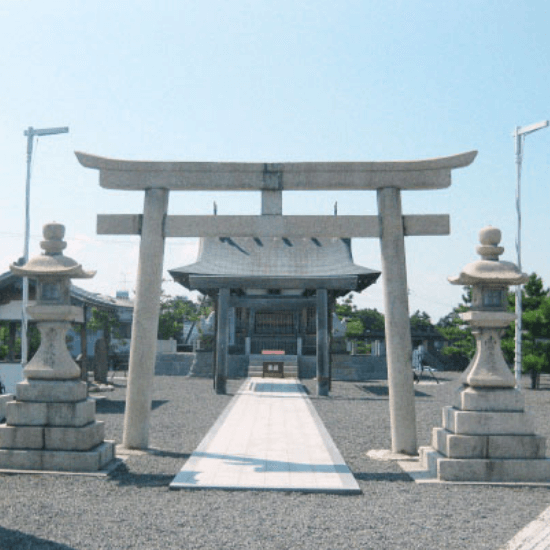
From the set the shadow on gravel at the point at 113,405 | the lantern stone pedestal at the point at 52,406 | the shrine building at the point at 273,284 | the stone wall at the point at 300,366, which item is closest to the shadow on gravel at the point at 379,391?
the shrine building at the point at 273,284

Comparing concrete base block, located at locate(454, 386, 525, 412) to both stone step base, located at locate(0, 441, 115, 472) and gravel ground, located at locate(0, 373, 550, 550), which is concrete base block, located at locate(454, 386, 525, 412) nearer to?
gravel ground, located at locate(0, 373, 550, 550)

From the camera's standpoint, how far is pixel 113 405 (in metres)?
17.2

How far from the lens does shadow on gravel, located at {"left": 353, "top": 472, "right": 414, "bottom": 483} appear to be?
26.2 feet

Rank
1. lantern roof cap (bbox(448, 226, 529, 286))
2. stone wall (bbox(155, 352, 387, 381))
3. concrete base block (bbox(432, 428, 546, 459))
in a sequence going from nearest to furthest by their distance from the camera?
concrete base block (bbox(432, 428, 546, 459)), lantern roof cap (bbox(448, 226, 529, 286)), stone wall (bbox(155, 352, 387, 381))

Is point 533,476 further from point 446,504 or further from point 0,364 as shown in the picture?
point 0,364

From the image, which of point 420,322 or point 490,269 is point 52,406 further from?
point 420,322

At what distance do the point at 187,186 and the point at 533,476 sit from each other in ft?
20.9

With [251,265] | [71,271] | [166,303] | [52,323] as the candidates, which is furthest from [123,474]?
[166,303]

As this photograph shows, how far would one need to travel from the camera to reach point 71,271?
28.0 feet

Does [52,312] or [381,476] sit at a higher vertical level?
[52,312]

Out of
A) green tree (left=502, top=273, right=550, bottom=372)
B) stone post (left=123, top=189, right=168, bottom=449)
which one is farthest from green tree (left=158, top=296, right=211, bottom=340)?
stone post (left=123, top=189, right=168, bottom=449)

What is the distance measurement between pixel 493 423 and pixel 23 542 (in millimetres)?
5651

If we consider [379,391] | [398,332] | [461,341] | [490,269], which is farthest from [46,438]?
[461,341]

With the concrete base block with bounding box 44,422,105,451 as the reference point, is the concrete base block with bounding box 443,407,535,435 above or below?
above
